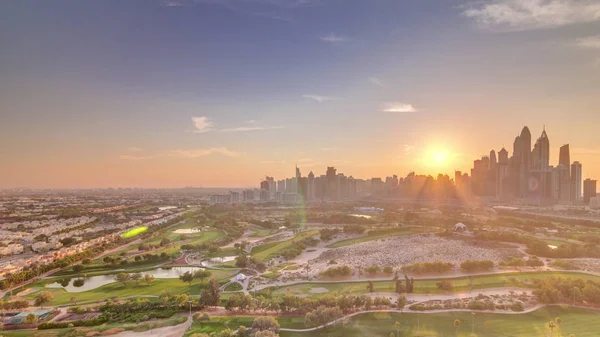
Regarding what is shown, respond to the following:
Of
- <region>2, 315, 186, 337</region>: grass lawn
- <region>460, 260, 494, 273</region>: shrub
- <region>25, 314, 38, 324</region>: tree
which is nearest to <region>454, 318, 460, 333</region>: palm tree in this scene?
<region>460, 260, 494, 273</region>: shrub

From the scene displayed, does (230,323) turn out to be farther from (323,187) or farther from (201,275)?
(323,187)

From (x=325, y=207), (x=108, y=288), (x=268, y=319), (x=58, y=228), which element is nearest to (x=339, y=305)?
(x=268, y=319)

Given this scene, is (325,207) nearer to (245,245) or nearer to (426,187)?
(426,187)

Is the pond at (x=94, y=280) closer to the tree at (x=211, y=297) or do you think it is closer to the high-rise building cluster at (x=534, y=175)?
the tree at (x=211, y=297)

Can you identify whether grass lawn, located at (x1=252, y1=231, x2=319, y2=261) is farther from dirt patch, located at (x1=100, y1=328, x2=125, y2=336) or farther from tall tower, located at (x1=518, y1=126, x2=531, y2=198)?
tall tower, located at (x1=518, y1=126, x2=531, y2=198)

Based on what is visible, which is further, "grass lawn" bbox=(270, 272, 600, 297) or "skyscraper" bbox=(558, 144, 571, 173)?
"skyscraper" bbox=(558, 144, 571, 173)

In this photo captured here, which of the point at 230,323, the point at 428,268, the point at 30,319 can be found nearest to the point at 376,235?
the point at 428,268
